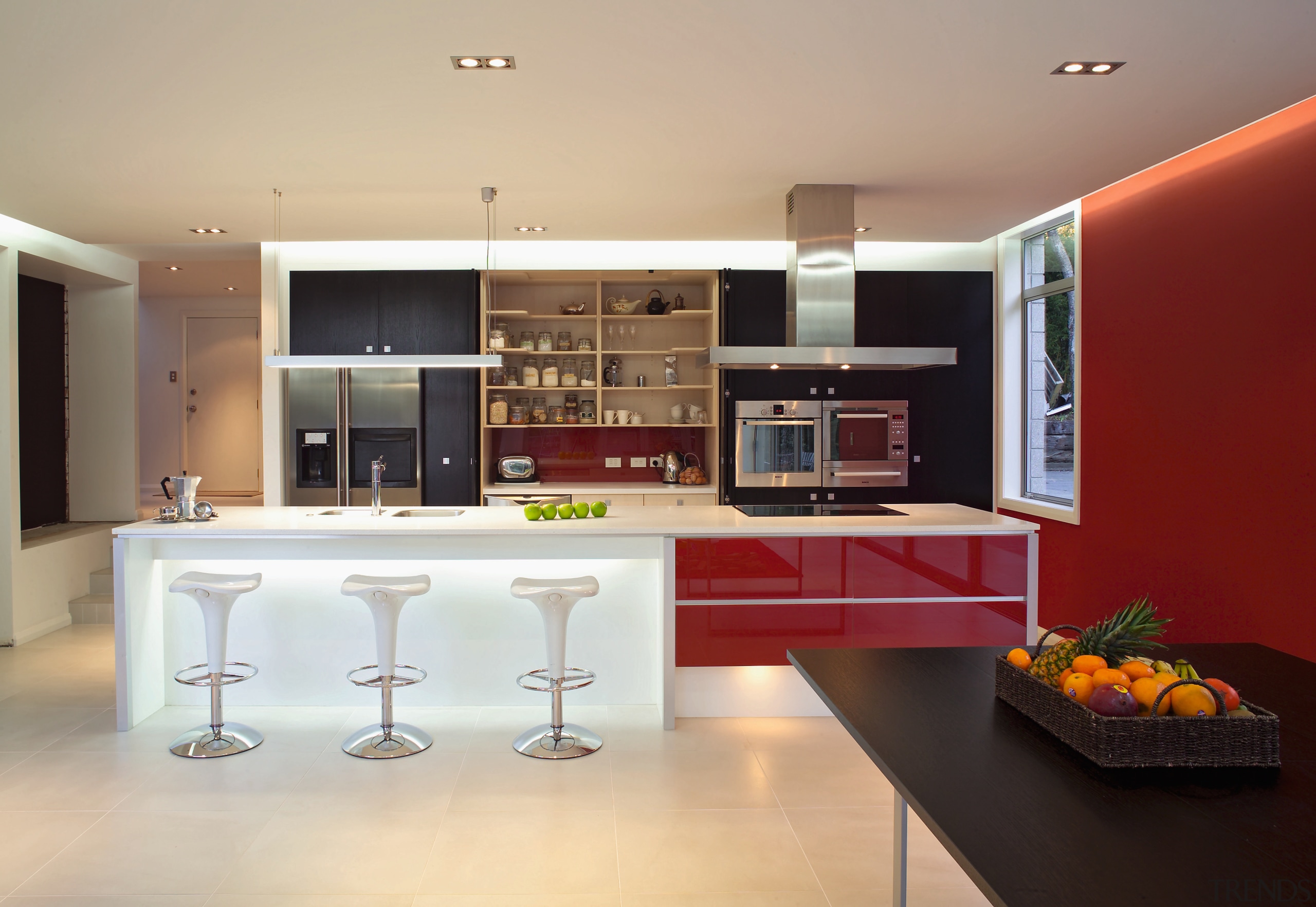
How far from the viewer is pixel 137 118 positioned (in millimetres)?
3289

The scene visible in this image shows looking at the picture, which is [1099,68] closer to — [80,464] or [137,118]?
[137,118]

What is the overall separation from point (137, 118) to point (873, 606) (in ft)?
12.1

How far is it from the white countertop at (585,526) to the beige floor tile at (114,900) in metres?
1.62

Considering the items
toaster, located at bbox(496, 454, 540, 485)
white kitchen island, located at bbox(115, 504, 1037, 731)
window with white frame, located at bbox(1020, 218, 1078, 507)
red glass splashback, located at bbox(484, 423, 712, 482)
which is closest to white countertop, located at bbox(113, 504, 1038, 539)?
white kitchen island, located at bbox(115, 504, 1037, 731)

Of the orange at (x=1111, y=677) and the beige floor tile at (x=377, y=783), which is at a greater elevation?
the orange at (x=1111, y=677)

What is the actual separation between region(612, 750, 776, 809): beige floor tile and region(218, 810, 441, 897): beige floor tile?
2.42ft

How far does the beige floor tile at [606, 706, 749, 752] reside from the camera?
3656 mm

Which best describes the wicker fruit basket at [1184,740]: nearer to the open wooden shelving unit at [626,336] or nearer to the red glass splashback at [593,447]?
the open wooden shelving unit at [626,336]

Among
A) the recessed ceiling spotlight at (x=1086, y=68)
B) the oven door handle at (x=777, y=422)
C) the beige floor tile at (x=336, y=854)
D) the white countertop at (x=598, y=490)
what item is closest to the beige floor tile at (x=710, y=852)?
the beige floor tile at (x=336, y=854)

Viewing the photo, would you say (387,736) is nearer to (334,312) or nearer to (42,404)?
(334,312)

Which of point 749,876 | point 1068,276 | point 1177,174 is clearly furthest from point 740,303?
point 749,876

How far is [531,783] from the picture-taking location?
3.27 metres

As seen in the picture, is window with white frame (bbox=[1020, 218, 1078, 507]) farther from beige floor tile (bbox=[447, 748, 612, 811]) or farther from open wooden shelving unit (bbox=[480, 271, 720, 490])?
beige floor tile (bbox=[447, 748, 612, 811])

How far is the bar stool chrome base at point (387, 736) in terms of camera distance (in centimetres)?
355
